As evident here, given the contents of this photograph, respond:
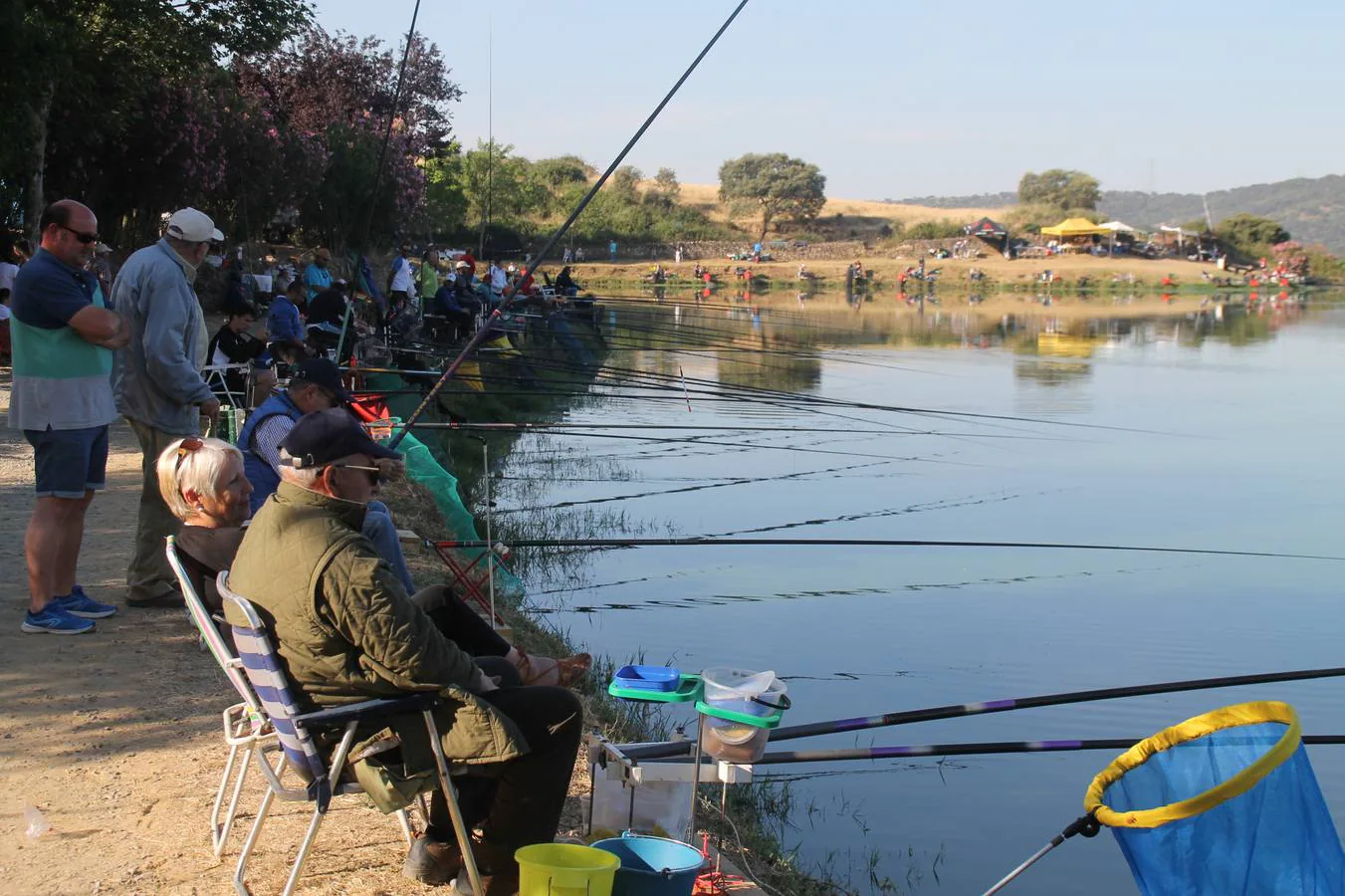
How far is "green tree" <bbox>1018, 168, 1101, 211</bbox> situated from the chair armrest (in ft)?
360

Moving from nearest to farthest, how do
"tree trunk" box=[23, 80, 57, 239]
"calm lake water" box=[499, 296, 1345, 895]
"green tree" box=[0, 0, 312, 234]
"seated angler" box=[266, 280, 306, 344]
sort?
1. "calm lake water" box=[499, 296, 1345, 895]
2. "seated angler" box=[266, 280, 306, 344]
3. "green tree" box=[0, 0, 312, 234]
4. "tree trunk" box=[23, 80, 57, 239]

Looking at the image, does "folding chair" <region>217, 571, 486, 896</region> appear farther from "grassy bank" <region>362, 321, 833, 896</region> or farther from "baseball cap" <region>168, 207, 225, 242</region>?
"baseball cap" <region>168, 207, 225, 242</region>

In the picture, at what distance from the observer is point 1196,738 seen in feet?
9.50

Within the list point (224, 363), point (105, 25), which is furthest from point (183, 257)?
point (105, 25)

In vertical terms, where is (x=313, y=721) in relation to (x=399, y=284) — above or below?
below

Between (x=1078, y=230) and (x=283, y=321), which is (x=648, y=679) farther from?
(x=1078, y=230)

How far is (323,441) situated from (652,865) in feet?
3.97

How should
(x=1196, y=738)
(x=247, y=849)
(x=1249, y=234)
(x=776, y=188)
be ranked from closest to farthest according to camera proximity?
1. (x=1196, y=738)
2. (x=247, y=849)
3. (x=1249, y=234)
4. (x=776, y=188)

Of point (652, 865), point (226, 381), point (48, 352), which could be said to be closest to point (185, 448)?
point (48, 352)

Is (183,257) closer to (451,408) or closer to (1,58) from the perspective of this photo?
(1,58)

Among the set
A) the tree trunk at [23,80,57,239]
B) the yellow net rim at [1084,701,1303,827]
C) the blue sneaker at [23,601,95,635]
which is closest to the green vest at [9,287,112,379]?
the blue sneaker at [23,601,95,635]

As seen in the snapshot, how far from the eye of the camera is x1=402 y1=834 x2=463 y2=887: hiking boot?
3.38 meters

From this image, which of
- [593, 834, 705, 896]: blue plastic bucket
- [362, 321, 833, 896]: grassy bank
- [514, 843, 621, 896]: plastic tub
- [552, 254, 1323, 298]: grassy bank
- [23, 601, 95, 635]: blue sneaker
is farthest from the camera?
[552, 254, 1323, 298]: grassy bank

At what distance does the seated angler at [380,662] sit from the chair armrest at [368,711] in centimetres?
3
